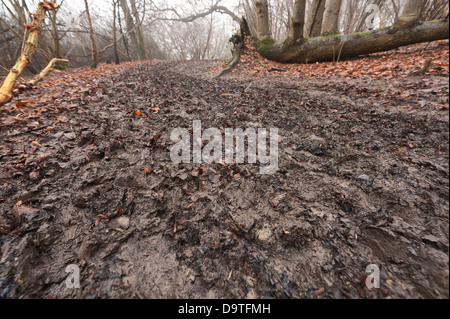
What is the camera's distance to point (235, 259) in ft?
4.66

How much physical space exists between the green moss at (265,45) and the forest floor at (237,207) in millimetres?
5246

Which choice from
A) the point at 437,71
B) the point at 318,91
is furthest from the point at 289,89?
the point at 437,71

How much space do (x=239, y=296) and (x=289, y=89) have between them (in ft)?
13.5

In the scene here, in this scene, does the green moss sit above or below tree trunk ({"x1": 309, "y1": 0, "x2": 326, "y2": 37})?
below

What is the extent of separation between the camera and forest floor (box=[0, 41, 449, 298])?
4.15 feet

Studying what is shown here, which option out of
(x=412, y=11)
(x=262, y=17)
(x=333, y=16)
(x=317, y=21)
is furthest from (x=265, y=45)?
(x=412, y=11)

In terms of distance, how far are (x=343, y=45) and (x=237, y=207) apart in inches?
250

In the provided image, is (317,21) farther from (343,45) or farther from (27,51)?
(27,51)

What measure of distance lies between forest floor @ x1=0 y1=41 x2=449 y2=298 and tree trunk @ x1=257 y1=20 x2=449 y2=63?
298 cm

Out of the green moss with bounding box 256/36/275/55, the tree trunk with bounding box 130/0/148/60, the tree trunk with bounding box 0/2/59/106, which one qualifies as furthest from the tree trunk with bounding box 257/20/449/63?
the tree trunk with bounding box 130/0/148/60

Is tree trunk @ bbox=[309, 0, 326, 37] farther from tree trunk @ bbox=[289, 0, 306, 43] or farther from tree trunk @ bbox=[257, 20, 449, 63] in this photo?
tree trunk @ bbox=[257, 20, 449, 63]

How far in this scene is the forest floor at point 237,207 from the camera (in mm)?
1265

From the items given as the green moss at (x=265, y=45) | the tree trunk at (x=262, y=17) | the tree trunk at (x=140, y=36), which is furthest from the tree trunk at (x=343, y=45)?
the tree trunk at (x=140, y=36)
